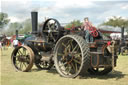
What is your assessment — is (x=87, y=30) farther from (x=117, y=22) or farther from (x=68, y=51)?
(x=117, y=22)

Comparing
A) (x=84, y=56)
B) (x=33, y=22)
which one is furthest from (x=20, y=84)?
(x=33, y=22)

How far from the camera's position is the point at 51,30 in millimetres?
7840

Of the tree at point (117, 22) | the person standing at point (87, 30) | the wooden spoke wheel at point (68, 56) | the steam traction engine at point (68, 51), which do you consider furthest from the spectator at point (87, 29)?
the tree at point (117, 22)

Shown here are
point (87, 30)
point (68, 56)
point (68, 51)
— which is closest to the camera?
point (68, 56)

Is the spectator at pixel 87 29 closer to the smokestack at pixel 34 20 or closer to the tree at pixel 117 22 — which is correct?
the smokestack at pixel 34 20

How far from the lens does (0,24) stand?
7638 centimetres

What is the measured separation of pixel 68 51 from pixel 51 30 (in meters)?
1.14

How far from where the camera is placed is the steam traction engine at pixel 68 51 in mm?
6414

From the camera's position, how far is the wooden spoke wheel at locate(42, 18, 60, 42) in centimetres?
765

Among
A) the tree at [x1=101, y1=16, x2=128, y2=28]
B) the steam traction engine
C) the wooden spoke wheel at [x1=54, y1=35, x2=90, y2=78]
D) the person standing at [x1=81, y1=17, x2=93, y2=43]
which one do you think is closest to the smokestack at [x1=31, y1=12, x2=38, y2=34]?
the steam traction engine

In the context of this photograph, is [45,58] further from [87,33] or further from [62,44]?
[87,33]

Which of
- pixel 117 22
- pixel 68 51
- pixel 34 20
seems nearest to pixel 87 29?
pixel 68 51

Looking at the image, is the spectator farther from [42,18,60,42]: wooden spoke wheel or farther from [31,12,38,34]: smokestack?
[31,12,38,34]: smokestack

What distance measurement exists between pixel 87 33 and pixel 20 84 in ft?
9.04
